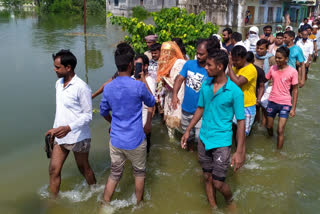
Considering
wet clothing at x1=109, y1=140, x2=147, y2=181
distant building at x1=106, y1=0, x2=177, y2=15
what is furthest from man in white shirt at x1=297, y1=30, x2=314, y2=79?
distant building at x1=106, y1=0, x2=177, y2=15

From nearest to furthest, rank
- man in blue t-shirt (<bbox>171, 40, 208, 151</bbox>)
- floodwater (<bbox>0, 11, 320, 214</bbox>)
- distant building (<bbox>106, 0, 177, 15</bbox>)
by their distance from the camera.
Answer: floodwater (<bbox>0, 11, 320, 214</bbox>)
man in blue t-shirt (<bbox>171, 40, 208, 151</bbox>)
distant building (<bbox>106, 0, 177, 15</bbox>)

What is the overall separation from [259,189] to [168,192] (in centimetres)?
126

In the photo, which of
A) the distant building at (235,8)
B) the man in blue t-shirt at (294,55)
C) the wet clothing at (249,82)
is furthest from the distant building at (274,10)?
the wet clothing at (249,82)

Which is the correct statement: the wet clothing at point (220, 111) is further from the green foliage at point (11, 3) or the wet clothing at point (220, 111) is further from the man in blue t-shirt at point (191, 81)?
the green foliage at point (11, 3)

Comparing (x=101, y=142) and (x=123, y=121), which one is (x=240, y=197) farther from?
(x=101, y=142)

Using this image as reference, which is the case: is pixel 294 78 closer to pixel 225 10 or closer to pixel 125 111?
pixel 125 111

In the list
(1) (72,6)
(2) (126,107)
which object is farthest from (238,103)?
(1) (72,6)

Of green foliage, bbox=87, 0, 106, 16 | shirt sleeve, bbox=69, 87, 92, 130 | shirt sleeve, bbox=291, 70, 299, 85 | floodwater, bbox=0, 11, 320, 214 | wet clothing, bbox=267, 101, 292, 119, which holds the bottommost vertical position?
floodwater, bbox=0, 11, 320, 214

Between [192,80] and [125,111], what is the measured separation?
5.18 ft

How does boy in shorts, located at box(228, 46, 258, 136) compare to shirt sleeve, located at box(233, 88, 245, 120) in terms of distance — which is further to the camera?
boy in shorts, located at box(228, 46, 258, 136)

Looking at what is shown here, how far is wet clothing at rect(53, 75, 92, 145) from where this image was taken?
10.1 feet

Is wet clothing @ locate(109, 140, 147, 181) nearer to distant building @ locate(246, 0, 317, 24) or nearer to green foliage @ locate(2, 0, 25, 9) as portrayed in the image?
distant building @ locate(246, 0, 317, 24)

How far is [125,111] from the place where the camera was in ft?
9.64

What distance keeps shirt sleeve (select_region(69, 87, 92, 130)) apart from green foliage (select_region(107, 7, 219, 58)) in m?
4.04
